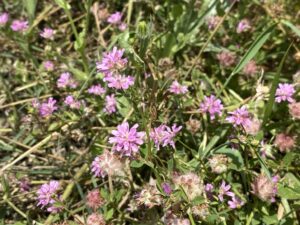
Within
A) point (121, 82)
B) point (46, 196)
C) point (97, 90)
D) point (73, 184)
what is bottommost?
point (73, 184)

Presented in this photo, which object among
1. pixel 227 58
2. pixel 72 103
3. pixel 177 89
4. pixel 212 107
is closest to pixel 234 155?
pixel 212 107

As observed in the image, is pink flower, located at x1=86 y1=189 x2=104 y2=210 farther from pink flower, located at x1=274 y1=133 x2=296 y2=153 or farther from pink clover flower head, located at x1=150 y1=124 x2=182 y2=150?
pink flower, located at x1=274 y1=133 x2=296 y2=153

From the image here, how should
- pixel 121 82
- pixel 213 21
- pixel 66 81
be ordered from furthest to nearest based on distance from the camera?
pixel 213 21 → pixel 66 81 → pixel 121 82

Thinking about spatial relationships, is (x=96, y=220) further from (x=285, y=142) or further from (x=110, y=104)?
(x=285, y=142)

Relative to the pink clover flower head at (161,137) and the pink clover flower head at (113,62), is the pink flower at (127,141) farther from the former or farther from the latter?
the pink clover flower head at (113,62)

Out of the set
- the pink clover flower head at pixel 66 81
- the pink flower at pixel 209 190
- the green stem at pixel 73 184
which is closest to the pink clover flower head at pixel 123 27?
the pink clover flower head at pixel 66 81

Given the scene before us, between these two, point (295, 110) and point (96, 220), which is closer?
point (96, 220)
